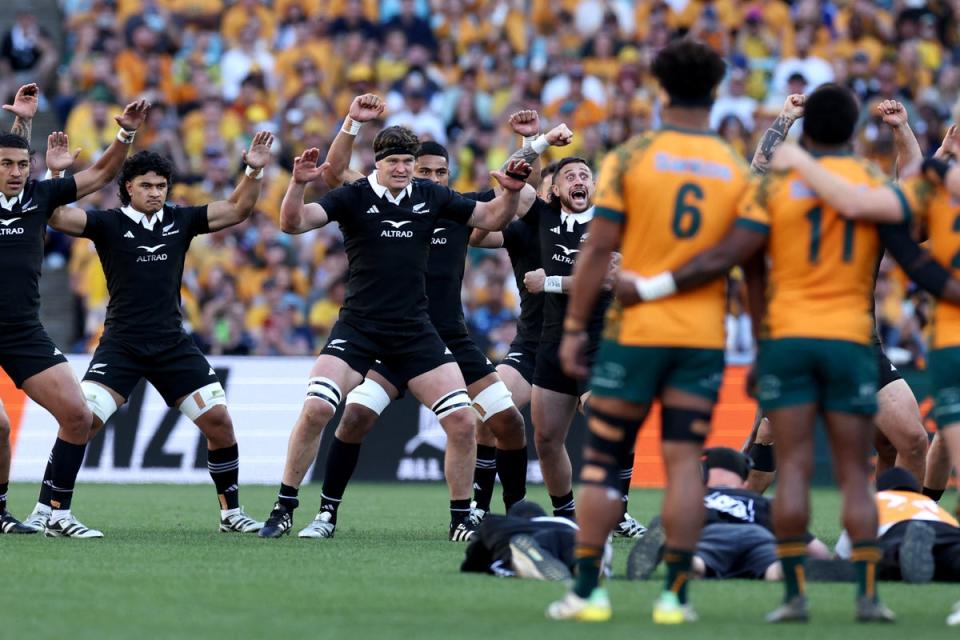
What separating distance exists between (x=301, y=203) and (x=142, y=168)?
1.63 meters

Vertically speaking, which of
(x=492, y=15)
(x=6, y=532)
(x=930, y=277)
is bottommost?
(x=6, y=532)

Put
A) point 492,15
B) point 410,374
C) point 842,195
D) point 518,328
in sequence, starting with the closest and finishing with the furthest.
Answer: point 842,195 → point 410,374 → point 518,328 → point 492,15

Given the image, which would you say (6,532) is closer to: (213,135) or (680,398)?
(680,398)

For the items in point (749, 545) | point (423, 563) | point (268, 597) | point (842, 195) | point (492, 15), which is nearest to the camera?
point (842, 195)

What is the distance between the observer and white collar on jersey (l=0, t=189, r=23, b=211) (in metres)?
11.0

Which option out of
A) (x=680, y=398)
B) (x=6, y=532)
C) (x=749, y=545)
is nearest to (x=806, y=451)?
(x=680, y=398)

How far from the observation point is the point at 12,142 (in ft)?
36.2

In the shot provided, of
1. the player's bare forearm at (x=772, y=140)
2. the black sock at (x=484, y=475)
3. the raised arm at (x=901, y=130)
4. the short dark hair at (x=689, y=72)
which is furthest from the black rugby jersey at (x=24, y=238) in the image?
the raised arm at (x=901, y=130)

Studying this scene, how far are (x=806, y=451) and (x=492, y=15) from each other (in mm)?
18449

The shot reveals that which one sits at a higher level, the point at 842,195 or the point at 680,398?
the point at 842,195

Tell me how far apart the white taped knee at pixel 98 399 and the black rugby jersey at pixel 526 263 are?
308 centimetres

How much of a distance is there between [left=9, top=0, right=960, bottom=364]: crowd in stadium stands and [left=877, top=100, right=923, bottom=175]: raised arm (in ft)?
30.4

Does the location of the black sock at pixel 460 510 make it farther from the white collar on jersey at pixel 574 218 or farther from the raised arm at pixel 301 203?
the raised arm at pixel 301 203

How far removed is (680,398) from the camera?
23.5 feet
